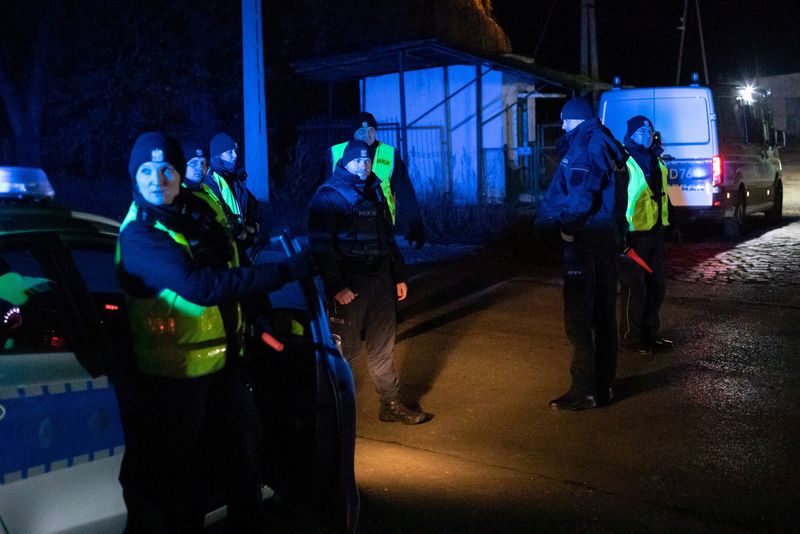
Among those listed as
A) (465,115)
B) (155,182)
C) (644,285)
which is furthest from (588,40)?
(155,182)

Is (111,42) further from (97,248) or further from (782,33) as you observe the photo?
(782,33)

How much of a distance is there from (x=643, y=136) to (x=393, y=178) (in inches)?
88.9

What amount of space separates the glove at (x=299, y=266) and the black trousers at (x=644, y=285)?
4.41 m

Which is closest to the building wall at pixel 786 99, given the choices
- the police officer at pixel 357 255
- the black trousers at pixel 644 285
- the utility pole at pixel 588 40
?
the utility pole at pixel 588 40

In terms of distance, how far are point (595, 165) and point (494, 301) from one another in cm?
406

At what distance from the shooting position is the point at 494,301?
9430 millimetres

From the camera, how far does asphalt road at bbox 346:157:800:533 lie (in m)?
4.35

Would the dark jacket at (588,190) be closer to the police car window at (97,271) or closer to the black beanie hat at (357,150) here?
the black beanie hat at (357,150)

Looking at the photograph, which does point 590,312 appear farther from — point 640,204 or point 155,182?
point 155,182

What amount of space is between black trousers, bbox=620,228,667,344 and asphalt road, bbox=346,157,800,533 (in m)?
0.35

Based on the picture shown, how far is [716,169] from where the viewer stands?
13711 mm

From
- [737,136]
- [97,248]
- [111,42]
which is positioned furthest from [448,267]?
[111,42]

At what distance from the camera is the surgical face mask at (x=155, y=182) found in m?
3.28

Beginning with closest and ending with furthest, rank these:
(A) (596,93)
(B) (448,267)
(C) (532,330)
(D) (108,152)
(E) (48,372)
Answer: (E) (48,372) < (C) (532,330) < (B) (448,267) < (A) (596,93) < (D) (108,152)
